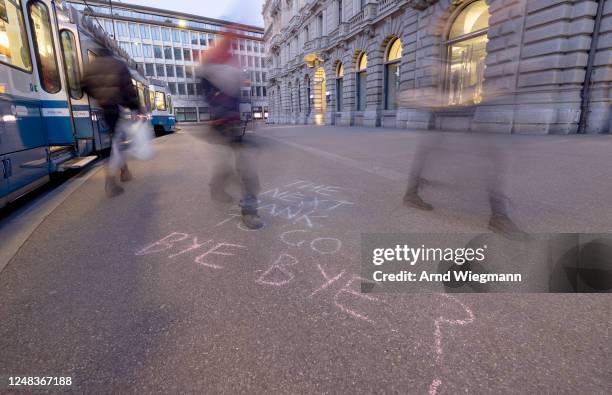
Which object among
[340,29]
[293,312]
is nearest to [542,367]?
[293,312]

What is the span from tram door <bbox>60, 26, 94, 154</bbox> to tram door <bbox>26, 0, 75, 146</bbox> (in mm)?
317

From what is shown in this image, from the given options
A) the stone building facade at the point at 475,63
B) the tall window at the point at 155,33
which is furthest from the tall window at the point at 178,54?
the stone building facade at the point at 475,63

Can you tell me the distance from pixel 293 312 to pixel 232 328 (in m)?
0.35

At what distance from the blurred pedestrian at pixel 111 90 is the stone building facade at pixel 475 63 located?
A: 165 inches

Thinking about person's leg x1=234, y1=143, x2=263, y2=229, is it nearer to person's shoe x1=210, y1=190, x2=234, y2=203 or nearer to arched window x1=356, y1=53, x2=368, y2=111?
person's shoe x1=210, y1=190, x2=234, y2=203

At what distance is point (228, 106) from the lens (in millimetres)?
3621

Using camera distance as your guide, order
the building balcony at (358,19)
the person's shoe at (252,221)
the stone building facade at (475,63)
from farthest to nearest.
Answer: the building balcony at (358,19), the stone building facade at (475,63), the person's shoe at (252,221)

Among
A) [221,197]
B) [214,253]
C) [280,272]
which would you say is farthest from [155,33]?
[280,272]

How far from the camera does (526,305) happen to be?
1.86 m

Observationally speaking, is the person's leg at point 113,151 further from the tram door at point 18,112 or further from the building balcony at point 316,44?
the building balcony at point 316,44

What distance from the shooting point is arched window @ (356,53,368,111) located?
23836 mm

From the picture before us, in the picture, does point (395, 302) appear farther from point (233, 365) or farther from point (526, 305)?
point (233, 365)

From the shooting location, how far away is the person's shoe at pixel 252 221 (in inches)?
128

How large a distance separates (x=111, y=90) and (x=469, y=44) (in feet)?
51.4
